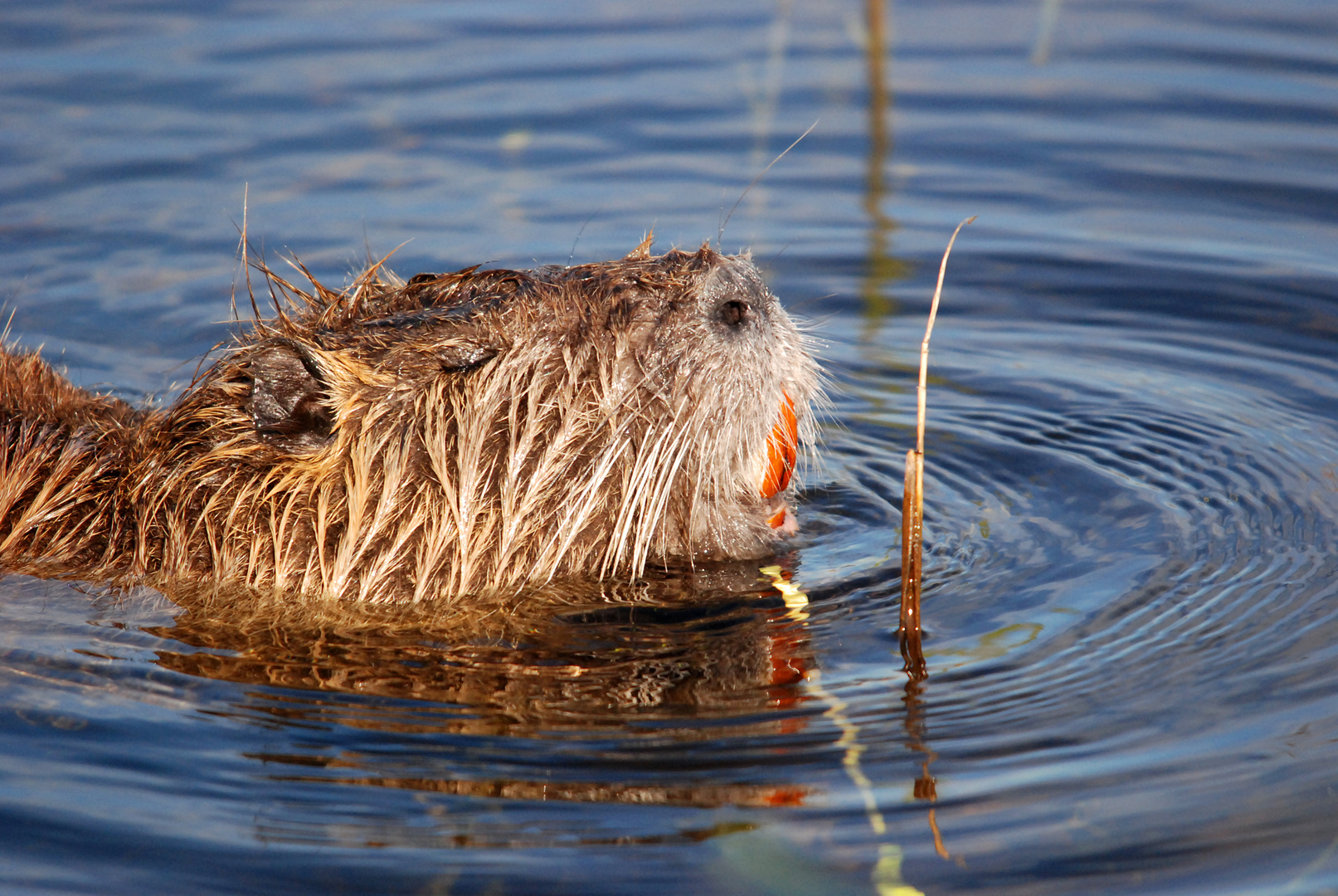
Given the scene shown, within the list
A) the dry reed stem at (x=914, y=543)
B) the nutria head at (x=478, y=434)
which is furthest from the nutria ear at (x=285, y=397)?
the dry reed stem at (x=914, y=543)

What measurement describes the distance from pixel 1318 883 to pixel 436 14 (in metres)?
7.62

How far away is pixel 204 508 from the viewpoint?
3678mm

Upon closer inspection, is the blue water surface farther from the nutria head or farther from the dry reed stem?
the nutria head

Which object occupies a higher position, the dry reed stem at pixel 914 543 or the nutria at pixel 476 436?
the nutria at pixel 476 436

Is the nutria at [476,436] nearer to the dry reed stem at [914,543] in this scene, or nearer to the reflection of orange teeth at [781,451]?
the reflection of orange teeth at [781,451]

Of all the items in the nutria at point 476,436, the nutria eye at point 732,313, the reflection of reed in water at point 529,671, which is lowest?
the reflection of reed in water at point 529,671

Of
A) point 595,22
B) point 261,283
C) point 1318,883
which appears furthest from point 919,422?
point 595,22

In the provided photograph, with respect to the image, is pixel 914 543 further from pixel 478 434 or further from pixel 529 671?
pixel 478 434

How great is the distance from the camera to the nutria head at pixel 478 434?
3.60 metres

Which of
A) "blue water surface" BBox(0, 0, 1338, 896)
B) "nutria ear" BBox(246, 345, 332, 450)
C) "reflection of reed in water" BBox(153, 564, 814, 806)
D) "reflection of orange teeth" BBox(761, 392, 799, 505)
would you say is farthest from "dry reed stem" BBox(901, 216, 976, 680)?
"nutria ear" BBox(246, 345, 332, 450)

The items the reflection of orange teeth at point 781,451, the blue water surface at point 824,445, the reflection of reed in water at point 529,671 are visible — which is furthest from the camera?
the reflection of orange teeth at point 781,451

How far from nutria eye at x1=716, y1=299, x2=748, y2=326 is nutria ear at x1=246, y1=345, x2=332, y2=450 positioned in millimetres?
940

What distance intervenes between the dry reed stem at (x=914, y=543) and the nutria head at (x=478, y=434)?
0.45m

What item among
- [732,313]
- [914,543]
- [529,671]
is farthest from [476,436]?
[914,543]
